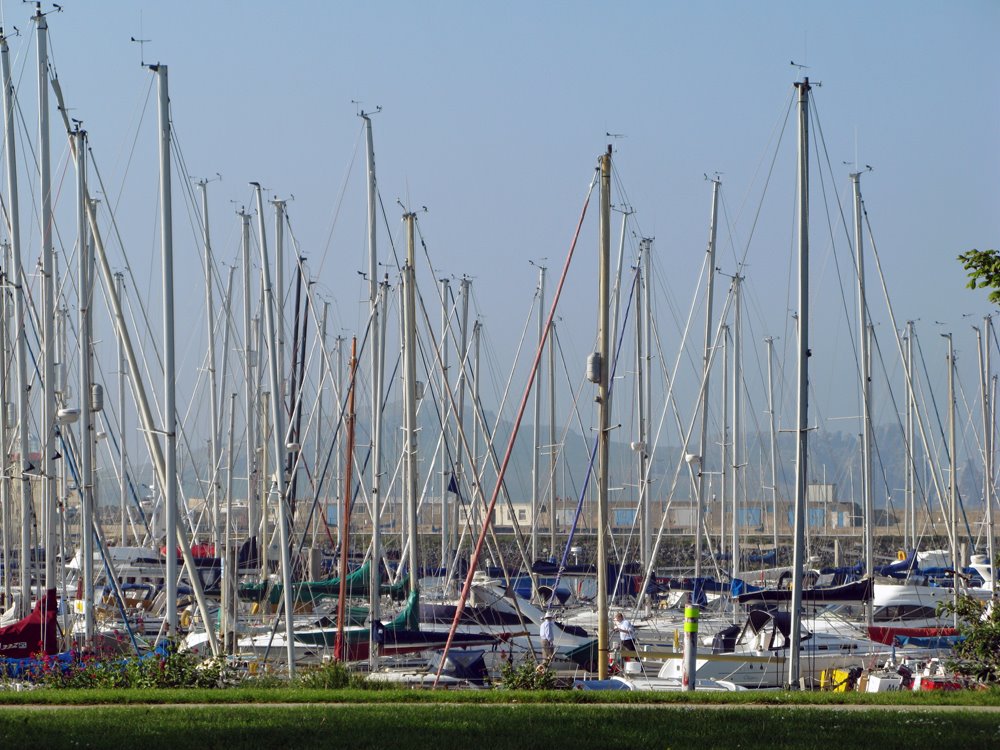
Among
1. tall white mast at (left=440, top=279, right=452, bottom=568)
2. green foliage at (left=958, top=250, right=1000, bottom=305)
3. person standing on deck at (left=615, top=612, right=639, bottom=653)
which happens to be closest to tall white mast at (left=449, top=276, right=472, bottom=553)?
tall white mast at (left=440, top=279, right=452, bottom=568)

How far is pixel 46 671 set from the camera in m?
19.3

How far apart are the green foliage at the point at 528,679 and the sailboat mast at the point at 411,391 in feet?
31.8

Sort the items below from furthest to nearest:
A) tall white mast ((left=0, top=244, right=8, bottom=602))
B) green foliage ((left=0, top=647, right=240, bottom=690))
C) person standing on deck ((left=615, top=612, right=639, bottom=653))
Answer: person standing on deck ((left=615, top=612, right=639, bottom=653)), tall white mast ((left=0, top=244, right=8, bottom=602)), green foliage ((left=0, top=647, right=240, bottom=690))

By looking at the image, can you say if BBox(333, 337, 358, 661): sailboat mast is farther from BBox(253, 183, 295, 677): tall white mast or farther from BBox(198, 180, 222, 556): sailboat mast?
BBox(198, 180, 222, 556): sailboat mast

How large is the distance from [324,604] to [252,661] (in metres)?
8.32

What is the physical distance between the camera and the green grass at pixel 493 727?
12.8m

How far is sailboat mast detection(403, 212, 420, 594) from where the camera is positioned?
28453mm

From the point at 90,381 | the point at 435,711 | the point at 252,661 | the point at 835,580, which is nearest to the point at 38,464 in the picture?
the point at 90,381

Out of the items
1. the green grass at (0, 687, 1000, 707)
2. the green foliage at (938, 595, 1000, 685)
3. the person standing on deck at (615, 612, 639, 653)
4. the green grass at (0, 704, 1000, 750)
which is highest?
the green foliage at (938, 595, 1000, 685)

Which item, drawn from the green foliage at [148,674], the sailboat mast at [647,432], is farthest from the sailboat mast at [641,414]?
the green foliage at [148,674]

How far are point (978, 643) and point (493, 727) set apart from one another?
7233mm

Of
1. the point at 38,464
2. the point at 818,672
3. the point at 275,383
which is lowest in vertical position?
the point at 818,672

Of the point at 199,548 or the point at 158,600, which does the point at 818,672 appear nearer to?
the point at 158,600

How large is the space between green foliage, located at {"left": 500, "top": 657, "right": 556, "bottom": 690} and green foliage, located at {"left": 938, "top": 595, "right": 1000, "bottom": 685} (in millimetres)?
5448
